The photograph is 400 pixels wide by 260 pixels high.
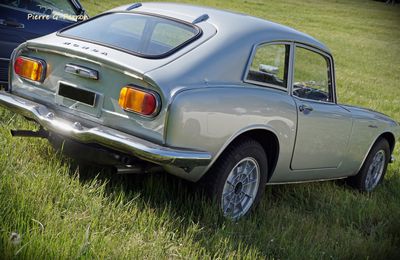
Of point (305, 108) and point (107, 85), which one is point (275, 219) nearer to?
point (305, 108)

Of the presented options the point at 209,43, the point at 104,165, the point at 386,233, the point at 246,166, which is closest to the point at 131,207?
the point at 104,165

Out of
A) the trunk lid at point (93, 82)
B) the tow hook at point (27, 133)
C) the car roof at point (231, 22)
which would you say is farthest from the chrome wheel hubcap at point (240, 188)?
the tow hook at point (27, 133)

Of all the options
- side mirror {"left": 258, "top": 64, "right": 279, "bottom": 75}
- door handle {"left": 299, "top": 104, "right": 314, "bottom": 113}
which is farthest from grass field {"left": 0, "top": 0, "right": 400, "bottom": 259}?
side mirror {"left": 258, "top": 64, "right": 279, "bottom": 75}

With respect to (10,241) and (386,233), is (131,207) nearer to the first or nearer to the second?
(10,241)

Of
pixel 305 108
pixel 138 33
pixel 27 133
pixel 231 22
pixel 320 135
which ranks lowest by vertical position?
pixel 27 133

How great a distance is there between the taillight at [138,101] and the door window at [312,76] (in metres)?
1.56

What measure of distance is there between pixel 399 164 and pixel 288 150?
10.5 ft

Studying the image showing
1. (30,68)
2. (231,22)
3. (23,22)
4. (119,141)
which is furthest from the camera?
(23,22)

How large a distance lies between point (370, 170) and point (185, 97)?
3.30 metres

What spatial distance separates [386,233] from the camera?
186 inches

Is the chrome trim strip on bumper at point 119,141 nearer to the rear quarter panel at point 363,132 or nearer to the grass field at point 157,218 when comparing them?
the grass field at point 157,218

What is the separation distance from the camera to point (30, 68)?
4.27 meters

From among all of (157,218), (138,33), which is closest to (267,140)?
(157,218)

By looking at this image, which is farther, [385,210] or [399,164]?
[399,164]
